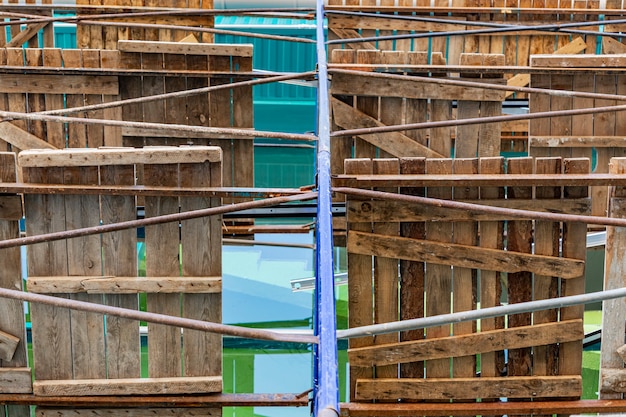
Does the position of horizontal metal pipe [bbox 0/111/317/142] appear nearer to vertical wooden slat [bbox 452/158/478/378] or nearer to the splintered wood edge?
the splintered wood edge

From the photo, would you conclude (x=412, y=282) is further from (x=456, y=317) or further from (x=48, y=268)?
(x=48, y=268)

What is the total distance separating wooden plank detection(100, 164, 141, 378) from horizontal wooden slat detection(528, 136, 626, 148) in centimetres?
453

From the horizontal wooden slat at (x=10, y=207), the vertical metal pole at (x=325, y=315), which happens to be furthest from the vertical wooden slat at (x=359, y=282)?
the horizontal wooden slat at (x=10, y=207)

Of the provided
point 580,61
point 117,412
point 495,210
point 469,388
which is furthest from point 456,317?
point 580,61

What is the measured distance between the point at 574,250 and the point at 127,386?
3.19 metres

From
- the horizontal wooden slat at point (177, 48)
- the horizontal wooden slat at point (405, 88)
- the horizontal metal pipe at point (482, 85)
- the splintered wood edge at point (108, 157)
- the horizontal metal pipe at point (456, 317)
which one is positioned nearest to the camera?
the horizontal metal pipe at point (456, 317)

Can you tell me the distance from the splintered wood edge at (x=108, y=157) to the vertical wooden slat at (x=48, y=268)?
0.07 metres

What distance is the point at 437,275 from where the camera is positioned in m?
6.33

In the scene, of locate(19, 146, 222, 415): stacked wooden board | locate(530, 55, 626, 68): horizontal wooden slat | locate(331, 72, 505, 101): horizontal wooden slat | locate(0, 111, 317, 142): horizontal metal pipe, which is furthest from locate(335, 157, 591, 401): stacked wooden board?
locate(530, 55, 626, 68): horizontal wooden slat

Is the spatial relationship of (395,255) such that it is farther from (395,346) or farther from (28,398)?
(28,398)

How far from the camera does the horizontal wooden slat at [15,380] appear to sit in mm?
6262

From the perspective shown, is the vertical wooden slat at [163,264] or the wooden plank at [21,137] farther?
the wooden plank at [21,137]

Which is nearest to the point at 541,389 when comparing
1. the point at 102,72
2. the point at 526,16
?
the point at 102,72

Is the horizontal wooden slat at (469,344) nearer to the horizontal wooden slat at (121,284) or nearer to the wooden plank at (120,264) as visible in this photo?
the horizontal wooden slat at (121,284)
